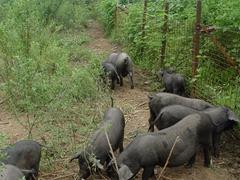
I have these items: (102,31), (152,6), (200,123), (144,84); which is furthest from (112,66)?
(102,31)

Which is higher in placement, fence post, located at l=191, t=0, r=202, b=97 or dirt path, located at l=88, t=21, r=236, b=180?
→ fence post, located at l=191, t=0, r=202, b=97

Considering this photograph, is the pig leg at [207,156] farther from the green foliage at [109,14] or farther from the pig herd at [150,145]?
the green foliage at [109,14]

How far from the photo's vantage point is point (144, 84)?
34.4 feet

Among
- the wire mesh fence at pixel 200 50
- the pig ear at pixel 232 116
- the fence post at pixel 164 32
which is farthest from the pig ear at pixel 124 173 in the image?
the fence post at pixel 164 32

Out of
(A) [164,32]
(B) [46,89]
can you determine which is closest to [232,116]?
(B) [46,89]

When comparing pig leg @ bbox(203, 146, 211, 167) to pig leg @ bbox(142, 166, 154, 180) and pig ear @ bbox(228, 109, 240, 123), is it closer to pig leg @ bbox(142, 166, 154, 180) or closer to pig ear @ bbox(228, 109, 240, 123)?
pig ear @ bbox(228, 109, 240, 123)

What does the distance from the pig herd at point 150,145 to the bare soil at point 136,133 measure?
174 millimetres

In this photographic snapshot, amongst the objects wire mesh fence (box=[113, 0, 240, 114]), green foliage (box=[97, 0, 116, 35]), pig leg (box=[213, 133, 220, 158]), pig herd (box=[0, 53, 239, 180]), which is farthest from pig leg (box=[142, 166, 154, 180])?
green foliage (box=[97, 0, 116, 35])

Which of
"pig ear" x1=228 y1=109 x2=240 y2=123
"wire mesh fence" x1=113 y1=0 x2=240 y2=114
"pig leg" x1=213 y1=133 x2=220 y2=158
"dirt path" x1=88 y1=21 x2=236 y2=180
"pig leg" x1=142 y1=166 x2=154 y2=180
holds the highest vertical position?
"wire mesh fence" x1=113 y1=0 x2=240 y2=114

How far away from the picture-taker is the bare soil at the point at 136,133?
6.27m

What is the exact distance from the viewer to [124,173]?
5.50 metres

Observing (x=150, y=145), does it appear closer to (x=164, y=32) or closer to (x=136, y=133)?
(x=136, y=133)

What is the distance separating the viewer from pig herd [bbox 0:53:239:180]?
18.5 feet

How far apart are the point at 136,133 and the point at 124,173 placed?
2.05m
